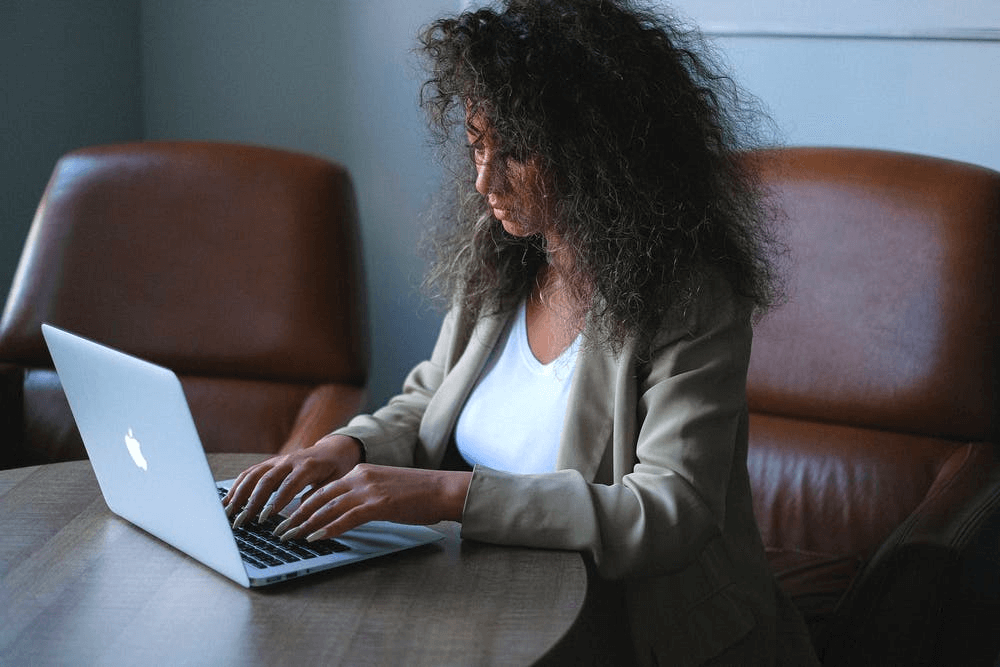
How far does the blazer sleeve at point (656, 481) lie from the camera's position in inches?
47.3

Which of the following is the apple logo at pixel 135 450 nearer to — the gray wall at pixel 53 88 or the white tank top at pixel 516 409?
the white tank top at pixel 516 409

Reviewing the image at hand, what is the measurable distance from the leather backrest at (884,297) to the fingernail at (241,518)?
107 cm

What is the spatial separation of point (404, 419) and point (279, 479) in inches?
14.5

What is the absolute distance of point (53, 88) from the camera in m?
2.57

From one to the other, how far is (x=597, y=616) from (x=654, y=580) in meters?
0.08

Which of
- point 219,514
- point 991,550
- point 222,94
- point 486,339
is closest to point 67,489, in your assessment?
point 219,514

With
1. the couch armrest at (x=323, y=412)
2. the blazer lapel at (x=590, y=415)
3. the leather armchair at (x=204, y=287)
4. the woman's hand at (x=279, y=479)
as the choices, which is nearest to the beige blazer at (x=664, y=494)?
the blazer lapel at (x=590, y=415)

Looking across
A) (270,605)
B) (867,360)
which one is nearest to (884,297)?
(867,360)

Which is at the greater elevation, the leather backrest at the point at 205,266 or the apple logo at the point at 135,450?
the apple logo at the point at 135,450

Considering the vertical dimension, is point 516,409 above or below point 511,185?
below

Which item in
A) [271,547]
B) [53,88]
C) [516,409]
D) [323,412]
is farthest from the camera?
[53,88]

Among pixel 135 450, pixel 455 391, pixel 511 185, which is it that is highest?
pixel 511 185

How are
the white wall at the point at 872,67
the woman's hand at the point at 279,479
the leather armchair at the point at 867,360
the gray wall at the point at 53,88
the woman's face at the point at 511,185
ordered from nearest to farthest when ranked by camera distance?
the woman's hand at the point at 279,479, the woman's face at the point at 511,185, the leather armchair at the point at 867,360, the white wall at the point at 872,67, the gray wall at the point at 53,88

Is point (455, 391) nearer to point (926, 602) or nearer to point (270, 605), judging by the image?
point (270, 605)
